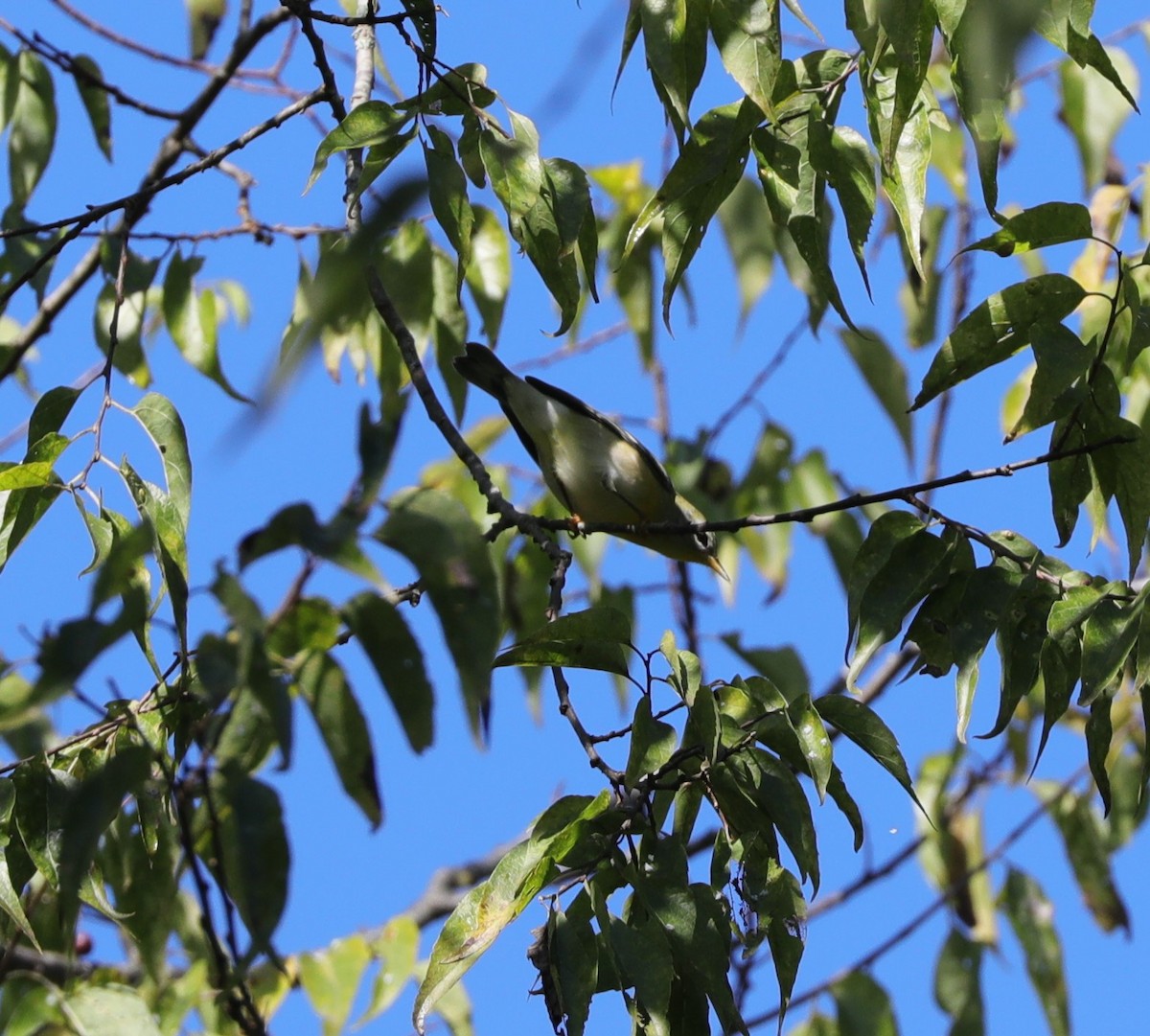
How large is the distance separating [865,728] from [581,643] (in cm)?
50

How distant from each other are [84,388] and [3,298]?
33cm

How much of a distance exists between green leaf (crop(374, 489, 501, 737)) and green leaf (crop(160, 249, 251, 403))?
2.82 metres

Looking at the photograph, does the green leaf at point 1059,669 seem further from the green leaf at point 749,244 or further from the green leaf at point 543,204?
the green leaf at point 749,244

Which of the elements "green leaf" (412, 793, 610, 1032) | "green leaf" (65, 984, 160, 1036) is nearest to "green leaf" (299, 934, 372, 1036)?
"green leaf" (65, 984, 160, 1036)

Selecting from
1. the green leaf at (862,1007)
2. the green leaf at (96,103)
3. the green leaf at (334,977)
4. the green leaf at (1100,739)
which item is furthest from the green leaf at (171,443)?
the green leaf at (862,1007)

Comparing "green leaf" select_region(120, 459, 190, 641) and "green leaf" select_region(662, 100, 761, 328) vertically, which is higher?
"green leaf" select_region(662, 100, 761, 328)

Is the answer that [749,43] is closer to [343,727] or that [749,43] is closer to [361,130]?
[361,130]

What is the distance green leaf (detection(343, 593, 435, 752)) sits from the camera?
151cm

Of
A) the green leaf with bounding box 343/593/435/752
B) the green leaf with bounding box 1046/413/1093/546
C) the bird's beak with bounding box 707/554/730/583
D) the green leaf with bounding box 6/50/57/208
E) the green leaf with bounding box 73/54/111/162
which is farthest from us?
the bird's beak with bounding box 707/554/730/583

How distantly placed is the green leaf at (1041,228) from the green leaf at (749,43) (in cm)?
46

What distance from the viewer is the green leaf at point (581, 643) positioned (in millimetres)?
2307

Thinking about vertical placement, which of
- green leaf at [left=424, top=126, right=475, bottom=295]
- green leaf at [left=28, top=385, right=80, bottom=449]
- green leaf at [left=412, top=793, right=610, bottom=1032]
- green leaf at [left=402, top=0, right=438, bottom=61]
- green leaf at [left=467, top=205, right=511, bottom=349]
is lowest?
green leaf at [left=412, top=793, right=610, bottom=1032]

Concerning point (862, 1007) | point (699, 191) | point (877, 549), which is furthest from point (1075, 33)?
point (862, 1007)

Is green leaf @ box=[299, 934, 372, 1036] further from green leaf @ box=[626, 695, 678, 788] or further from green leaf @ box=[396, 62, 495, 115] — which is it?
green leaf @ box=[396, 62, 495, 115]
